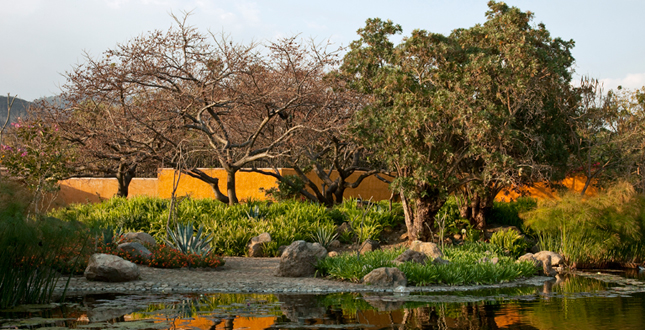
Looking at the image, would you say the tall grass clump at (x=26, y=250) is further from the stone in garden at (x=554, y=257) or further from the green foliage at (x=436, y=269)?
the stone in garden at (x=554, y=257)

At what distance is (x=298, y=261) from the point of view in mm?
11664

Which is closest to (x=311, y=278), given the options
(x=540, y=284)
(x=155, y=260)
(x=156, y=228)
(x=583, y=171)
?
(x=155, y=260)

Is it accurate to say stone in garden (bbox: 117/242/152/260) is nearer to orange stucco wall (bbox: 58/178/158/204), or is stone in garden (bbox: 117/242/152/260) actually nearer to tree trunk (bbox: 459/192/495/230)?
tree trunk (bbox: 459/192/495/230)

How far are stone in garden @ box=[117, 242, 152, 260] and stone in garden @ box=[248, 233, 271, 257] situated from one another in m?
3.15

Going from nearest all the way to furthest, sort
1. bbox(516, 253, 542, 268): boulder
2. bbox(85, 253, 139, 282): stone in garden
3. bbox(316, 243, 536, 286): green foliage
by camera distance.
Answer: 1. bbox(85, 253, 139, 282): stone in garden
2. bbox(316, 243, 536, 286): green foliage
3. bbox(516, 253, 542, 268): boulder

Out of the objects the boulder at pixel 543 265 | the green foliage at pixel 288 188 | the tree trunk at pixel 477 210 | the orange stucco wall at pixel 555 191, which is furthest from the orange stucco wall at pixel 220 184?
the boulder at pixel 543 265

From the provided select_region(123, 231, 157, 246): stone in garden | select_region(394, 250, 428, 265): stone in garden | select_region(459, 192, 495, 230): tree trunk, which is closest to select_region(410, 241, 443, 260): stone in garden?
select_region(394, 250, 428, 265): stone in garden

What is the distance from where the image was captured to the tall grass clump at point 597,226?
14578mm

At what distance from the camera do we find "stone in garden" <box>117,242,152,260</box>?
1191 centimetres

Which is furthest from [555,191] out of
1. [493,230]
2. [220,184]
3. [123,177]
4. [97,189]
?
[97,189]

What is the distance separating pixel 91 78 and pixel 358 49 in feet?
24.3

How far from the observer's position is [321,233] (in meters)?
15.5

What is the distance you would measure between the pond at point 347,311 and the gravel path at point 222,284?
0.54m

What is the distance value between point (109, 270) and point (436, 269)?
5994 millimetres
